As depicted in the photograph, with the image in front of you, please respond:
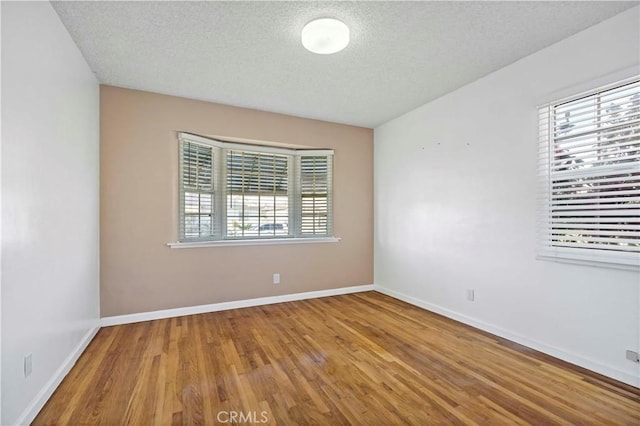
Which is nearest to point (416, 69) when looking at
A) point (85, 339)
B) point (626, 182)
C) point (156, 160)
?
point (626, 182)

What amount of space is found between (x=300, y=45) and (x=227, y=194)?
86.4 inches

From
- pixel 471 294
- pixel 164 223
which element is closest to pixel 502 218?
pixel 471 294

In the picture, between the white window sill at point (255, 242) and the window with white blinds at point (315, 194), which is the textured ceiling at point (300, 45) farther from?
the white window sill at point (255, 242)

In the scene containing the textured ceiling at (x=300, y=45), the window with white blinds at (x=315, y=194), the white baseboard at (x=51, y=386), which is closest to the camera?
the white baseboard at (x=51, y=386)

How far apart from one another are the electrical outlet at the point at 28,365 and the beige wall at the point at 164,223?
5.23 feet

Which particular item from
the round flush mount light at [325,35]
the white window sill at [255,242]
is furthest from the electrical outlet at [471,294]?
the round flush mount light at [325,35]

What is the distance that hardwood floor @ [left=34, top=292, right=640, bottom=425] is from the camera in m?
1.79

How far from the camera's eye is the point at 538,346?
2.63 metres

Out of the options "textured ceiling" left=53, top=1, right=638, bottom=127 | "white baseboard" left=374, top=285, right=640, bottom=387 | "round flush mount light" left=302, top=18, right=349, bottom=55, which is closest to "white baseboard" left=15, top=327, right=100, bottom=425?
"textured ceiling" left=53, top=1, right=638, bottom=127

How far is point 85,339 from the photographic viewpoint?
8.84 ft

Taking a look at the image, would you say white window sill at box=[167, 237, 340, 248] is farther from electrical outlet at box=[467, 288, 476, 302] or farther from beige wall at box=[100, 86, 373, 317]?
electrical outlet at box=[467, 288, 476, 302]

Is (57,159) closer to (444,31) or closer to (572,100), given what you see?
(444,31)

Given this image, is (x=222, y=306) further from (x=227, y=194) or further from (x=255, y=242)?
(x=227, y=194)

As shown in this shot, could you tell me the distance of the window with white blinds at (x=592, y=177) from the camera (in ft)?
6.98
